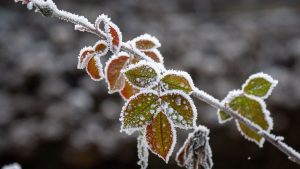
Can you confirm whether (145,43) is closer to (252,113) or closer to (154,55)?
(154,55)

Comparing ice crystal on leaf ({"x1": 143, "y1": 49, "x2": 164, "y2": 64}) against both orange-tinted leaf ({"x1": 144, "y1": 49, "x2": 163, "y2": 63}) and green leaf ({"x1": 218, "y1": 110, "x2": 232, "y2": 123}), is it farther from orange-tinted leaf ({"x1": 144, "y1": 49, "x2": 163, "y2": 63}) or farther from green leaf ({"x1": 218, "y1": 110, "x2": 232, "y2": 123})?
green leaf ({"x1": 218, "y1": 110, "x2": 232, "y2": 123})

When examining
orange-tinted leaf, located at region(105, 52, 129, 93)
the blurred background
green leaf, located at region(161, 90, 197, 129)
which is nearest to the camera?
green leaf, located at region(161, 90, 197, 129)

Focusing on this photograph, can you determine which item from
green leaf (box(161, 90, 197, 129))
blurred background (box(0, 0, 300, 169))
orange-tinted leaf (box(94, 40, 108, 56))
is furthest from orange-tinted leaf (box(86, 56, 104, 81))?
blurred background (box(0, 0, 300, 169))

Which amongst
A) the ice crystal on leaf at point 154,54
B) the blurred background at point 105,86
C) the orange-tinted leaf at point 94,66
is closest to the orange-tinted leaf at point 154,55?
the ice crystal on leaf at point 154,54

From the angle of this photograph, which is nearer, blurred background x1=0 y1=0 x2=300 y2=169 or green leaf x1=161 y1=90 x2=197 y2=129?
green leaf x1=161 y1=90 x2=197 y2=129

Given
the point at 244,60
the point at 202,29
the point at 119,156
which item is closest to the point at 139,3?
the point at 202,29
